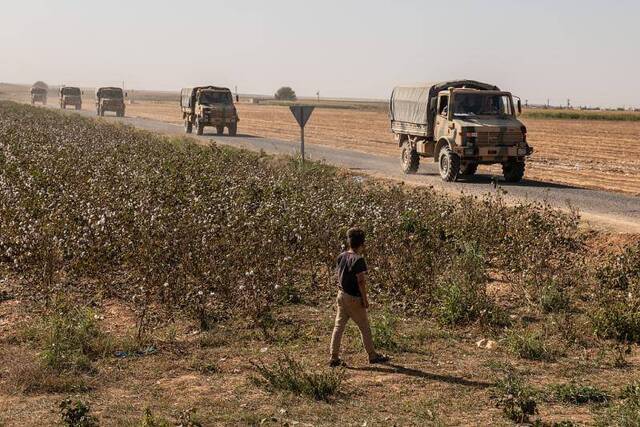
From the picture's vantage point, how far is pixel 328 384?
22.6 feet

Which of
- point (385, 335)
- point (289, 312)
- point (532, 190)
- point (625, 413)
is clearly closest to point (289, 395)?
point (385, 335)

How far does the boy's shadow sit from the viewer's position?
721 centimetres

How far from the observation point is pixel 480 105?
20828 millimetres

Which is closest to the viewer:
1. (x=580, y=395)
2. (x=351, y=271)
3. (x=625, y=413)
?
(x=625, y=413)

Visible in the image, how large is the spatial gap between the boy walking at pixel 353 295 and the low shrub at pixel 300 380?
0.44 metres

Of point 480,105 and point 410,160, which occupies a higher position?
point 480,105

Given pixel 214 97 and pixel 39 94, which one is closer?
pixel 214 97

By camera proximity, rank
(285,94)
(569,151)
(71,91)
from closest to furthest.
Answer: (569,151), (71,91), (285,94)

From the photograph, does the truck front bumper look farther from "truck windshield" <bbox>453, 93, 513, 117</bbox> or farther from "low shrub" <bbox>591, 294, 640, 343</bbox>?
"low shrub" <bbox>591, 294, 640, 343</bbox>

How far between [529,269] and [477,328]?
185 centimetres

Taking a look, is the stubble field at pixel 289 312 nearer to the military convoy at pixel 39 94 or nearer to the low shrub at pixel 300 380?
the low shrub at pixel 300 380

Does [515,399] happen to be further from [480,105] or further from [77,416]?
[480,105]

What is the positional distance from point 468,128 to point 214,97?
71.9ft

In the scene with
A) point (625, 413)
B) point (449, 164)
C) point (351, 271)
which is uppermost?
point (449, 164)
